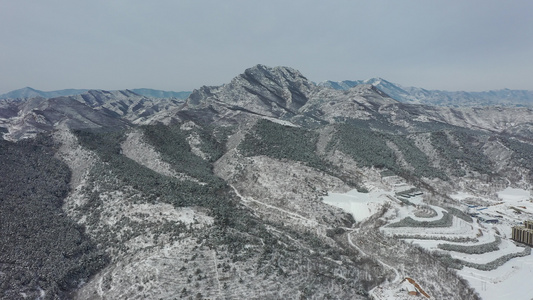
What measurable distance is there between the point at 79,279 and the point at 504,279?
65077 mm

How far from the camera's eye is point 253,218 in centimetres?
6425

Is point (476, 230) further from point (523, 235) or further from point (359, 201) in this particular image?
point (359, 201)

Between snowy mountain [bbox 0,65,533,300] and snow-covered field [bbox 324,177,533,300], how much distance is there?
13.8 inches

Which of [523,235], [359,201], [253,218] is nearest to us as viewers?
[523,235]

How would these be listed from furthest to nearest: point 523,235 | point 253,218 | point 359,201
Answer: point 359,201 → point 253,218 → point 523,235

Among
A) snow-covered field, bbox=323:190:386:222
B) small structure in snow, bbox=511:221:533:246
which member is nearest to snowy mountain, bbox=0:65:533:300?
snow-covered field, bbox=323:190:386:222

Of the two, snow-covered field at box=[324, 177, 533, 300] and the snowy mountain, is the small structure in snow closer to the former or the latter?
the snowy mountain

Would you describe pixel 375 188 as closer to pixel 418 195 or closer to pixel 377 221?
pixel 418 195

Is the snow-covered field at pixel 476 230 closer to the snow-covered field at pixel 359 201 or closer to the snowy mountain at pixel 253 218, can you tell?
→ the snow-covered field at pixel 359 201

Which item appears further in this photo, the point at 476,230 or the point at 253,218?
the point at 253,218

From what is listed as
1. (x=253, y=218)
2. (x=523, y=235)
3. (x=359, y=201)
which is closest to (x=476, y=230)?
(x=523, y=235)

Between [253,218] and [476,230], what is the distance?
4612 centimetres

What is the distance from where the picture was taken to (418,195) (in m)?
81.2

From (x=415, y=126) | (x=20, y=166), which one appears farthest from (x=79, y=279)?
(x=415, y=126)
